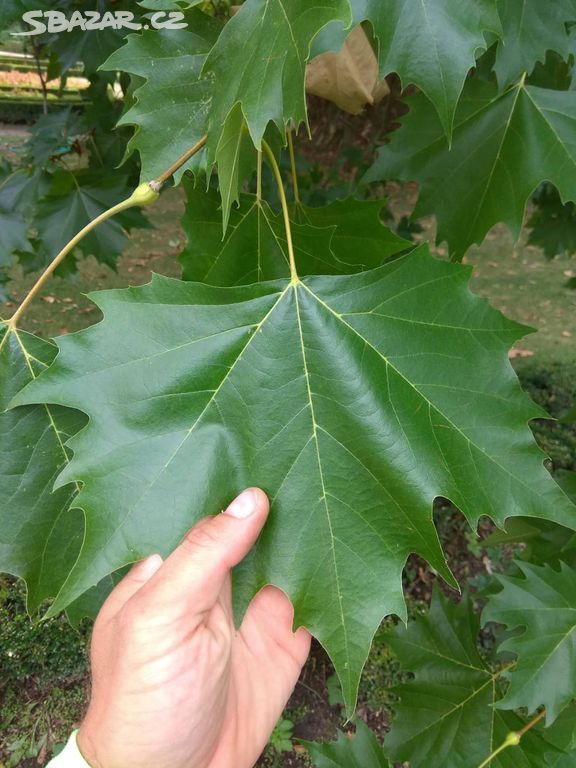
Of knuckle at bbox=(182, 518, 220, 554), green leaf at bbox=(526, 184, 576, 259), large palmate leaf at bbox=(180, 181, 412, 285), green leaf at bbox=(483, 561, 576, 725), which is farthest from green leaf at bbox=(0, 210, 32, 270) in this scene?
green leaf at bbox=(526, 184, 576, 259)

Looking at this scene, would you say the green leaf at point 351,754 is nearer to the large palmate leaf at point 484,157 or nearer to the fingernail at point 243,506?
the fingernail at point 243,506

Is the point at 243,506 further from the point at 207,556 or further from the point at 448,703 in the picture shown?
the point at 448,703

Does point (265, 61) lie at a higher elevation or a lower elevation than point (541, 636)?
higher

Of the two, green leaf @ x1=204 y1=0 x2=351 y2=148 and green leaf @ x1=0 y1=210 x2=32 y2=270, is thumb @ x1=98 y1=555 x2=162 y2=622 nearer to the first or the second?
green leaf @ x1=204 y1=0 x2=351 y2=148

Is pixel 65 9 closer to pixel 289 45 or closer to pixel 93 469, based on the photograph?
pixel 289 45

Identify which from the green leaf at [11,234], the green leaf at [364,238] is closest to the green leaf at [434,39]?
the green leaf at [364,238]

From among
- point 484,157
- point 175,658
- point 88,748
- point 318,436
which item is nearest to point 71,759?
point 88,748

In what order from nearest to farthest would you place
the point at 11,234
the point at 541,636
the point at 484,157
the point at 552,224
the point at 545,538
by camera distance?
1. the point at 541,636
2. the point at 484,157
3. the point at 545,538
4. the point at 11,234
5. the point at 552,224

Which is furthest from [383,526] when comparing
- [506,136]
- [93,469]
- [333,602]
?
[506,136]
